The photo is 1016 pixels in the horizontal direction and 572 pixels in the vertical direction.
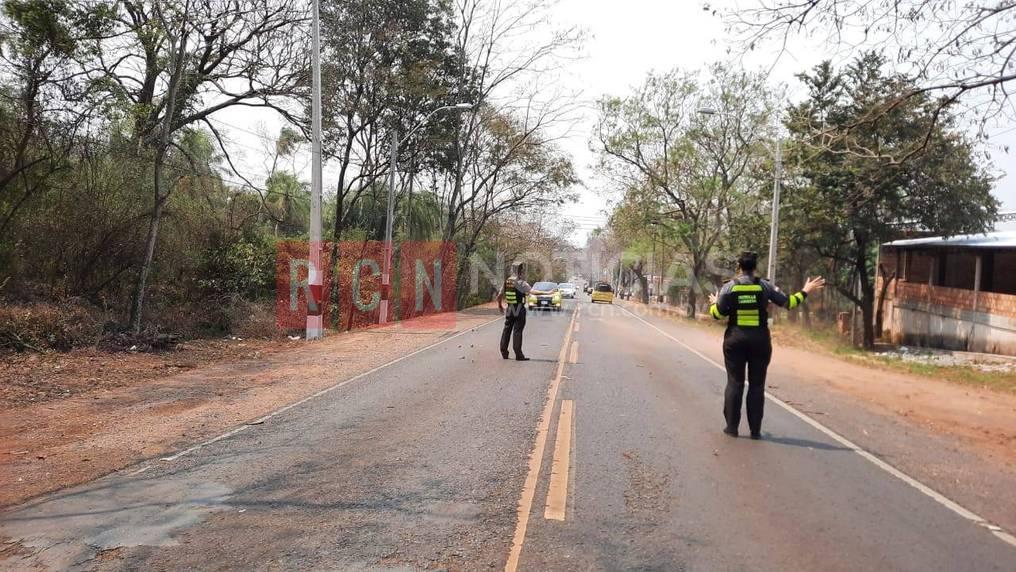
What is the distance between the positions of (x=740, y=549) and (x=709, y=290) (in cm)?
4139

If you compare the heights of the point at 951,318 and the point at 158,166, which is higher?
the point at 158,166

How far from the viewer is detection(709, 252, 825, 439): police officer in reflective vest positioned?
7.09 m

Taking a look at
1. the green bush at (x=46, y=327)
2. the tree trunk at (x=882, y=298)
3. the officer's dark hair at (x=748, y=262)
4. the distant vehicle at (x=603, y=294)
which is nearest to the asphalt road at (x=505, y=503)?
the officer's dark hair at (x=748, y=262)

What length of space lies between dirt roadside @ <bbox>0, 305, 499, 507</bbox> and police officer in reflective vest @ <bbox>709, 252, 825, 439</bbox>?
5359mm

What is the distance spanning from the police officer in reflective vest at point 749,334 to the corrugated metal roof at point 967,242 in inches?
652

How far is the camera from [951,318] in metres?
22.1

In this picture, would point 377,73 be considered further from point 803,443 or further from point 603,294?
point 603,294

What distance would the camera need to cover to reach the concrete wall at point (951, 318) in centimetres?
1925

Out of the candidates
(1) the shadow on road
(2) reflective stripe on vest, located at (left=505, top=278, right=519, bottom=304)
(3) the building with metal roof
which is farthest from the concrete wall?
(1) the shadow on road

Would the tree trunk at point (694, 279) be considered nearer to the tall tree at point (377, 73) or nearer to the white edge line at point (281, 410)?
the tall tree at point (377, 73)

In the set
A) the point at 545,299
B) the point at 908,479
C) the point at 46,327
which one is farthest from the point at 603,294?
the point at 908,479

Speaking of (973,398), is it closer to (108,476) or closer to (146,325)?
(108,476)

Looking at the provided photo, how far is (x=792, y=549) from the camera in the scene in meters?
4.20

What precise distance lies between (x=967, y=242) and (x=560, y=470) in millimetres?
21017
